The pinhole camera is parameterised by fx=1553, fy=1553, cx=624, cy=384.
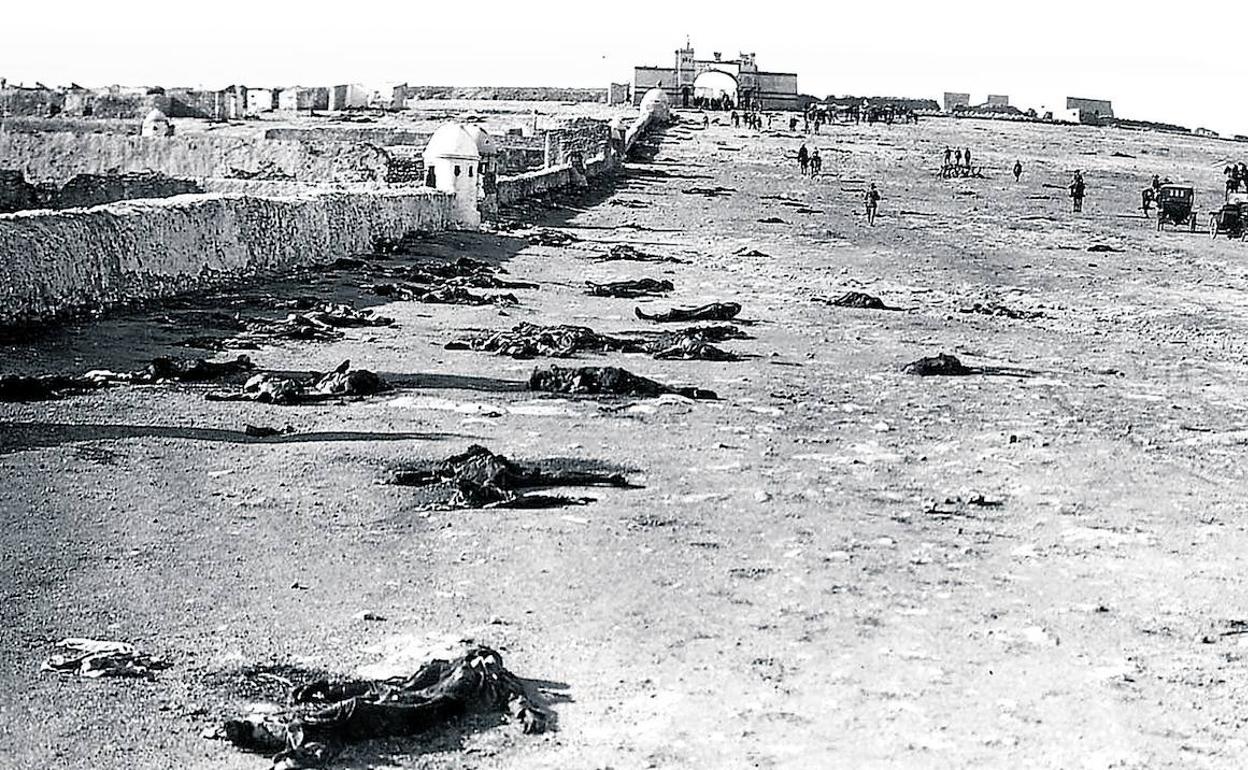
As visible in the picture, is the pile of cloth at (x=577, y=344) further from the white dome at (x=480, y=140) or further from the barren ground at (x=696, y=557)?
the white dome at (x=480, y=140)

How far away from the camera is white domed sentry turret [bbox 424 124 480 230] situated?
30.8 metres

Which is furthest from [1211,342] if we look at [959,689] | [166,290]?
[959,689]

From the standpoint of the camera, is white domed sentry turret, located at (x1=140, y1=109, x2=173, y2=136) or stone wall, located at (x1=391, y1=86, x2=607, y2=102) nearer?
white domed sentry turret, located at (x1=140, y1=109, x2=173, y2=136)

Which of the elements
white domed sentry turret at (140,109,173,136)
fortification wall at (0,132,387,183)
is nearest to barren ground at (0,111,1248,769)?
fortification wall at (0,132,387,183)

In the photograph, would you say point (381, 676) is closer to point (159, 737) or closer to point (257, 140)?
point (159, 737)

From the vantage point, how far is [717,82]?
94625mm

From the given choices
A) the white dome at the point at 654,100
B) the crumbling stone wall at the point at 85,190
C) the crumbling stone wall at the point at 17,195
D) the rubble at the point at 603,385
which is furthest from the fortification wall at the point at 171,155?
the rubble at the point at 603,385

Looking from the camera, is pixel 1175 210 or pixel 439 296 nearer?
pixel 439 296

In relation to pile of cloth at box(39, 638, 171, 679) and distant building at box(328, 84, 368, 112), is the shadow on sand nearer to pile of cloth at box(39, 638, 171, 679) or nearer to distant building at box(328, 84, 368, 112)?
pile of cloth at box(39, 638, 171, 679)

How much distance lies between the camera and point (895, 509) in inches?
347

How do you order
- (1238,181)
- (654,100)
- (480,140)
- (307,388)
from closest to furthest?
(307,388) → (480,140) → (1238,181) → (654,100)

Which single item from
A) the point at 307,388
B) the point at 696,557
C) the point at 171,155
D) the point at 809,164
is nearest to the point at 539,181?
the point at 809,164

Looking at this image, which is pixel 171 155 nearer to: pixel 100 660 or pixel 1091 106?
pixel 100 660

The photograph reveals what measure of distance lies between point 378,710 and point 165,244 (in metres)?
12.1
